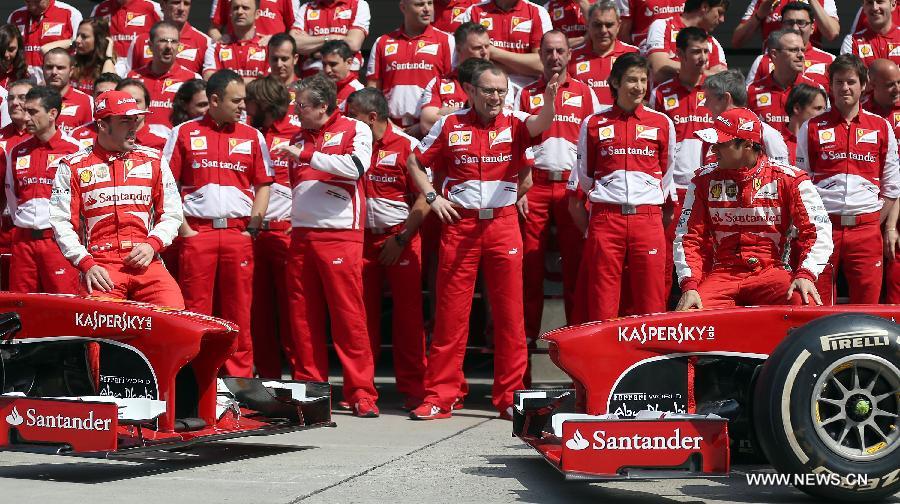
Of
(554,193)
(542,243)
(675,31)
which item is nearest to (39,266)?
(542,243)

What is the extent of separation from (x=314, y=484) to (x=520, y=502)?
1065 millimetres

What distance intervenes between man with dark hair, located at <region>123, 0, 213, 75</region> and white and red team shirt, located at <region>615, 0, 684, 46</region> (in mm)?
3706

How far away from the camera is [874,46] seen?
11016 mm

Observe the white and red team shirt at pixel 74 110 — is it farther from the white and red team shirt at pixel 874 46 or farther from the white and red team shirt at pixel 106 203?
the white and red team shirt at pixel 874 46

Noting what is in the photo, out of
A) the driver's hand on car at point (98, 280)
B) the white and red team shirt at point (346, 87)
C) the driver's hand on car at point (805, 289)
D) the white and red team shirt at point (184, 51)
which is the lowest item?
the driver's hand on car at point (805, 289)

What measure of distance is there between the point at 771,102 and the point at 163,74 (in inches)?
198

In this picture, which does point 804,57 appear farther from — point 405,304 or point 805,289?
point 805,289

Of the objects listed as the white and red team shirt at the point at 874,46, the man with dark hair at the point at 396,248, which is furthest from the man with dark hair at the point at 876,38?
the man with dark hair at the point at 396,248

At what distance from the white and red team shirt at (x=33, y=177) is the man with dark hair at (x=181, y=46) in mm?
2191

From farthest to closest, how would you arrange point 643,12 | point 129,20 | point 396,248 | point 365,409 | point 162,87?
point 129,20 < point 643,12 < point 162,87 < point 396,248 < point 365,409

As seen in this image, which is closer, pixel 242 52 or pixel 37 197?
pixel 37 197

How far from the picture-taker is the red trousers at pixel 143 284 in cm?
739

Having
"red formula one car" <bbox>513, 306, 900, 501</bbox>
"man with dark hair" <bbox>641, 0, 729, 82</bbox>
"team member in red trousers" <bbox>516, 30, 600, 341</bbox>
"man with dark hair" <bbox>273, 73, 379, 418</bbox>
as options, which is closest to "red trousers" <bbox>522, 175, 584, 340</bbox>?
"team member in red trousers" <bbox>516, 30, 600, 341</bbox>

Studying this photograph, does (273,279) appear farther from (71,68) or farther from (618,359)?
(618,359)
